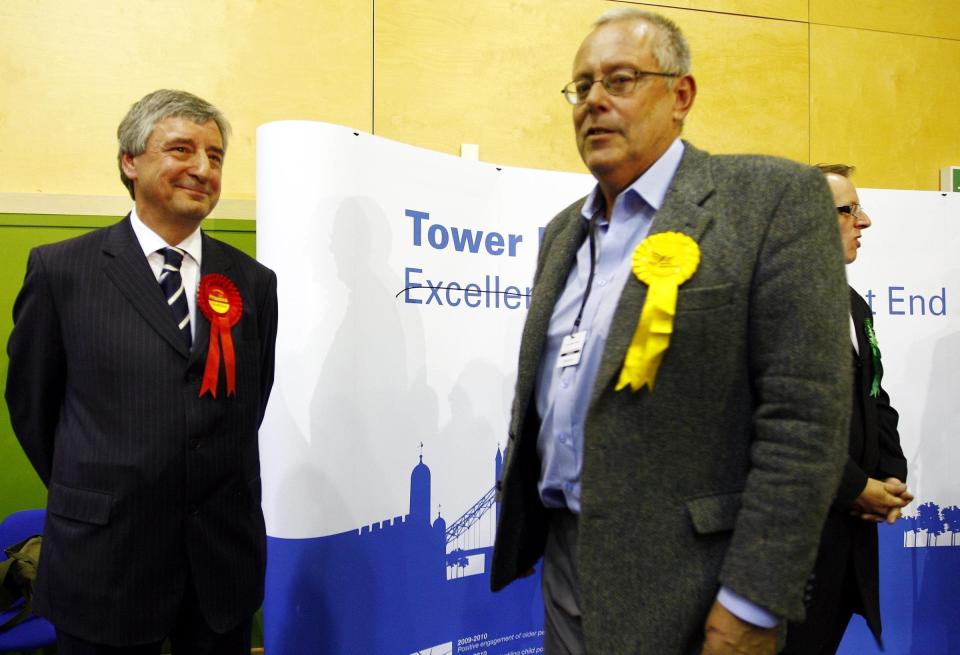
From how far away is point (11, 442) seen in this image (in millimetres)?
2822

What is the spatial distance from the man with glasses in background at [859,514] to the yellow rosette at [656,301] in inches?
38.3

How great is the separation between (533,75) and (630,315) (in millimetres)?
2846

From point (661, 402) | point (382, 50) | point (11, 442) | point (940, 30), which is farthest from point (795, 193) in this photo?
point (940, 30)

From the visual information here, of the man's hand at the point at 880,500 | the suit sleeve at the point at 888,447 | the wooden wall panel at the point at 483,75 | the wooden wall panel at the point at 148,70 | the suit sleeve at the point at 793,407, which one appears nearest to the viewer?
the suit sleeve at the point at 793,407

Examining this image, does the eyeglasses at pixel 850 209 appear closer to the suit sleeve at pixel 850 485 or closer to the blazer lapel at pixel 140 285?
the suit sleeve at pixel 850 485

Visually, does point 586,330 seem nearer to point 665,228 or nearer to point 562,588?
point 665,228

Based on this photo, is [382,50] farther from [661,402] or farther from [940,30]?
[940,30]

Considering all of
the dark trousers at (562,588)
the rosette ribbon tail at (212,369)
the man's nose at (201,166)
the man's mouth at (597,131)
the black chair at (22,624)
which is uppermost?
the man's nose at (201,166)

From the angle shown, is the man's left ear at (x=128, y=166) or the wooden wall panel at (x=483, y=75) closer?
the man's left ear at (x=128, y=166)

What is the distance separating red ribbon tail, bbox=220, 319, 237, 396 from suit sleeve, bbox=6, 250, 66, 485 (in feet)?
1.13

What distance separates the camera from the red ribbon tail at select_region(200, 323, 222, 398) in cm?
149

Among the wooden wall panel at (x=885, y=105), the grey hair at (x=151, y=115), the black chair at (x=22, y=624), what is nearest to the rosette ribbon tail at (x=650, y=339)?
the grey hair at (x=151, y=115)

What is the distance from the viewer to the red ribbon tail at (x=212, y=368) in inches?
58.8

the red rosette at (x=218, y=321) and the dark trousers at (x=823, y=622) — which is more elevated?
the red rosette at (x=218, y=321)
